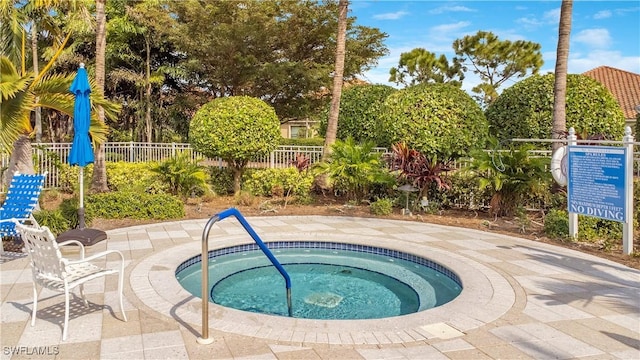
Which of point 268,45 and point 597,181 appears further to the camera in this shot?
point 268,45

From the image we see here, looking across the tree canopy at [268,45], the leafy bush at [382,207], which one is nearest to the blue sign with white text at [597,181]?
the leafy bush at [382,207]

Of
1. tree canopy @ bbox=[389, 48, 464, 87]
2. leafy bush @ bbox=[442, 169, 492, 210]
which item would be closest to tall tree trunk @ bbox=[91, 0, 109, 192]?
leafy bush @ bbox=[442, 169, 492, 210]

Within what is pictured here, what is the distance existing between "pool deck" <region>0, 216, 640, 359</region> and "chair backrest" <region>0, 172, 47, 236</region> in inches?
23.6

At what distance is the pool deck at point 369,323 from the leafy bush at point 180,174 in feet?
16.1

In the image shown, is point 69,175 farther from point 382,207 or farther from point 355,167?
point 382,207

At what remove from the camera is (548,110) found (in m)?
11.0

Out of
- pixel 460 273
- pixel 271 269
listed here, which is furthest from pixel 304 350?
pixel 271 269

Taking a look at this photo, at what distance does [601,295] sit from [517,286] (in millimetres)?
853

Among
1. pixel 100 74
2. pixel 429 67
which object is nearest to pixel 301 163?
pixel 100 74

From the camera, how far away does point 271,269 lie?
6.86 meters

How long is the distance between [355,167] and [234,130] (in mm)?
3520

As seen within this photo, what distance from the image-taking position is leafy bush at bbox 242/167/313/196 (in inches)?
479

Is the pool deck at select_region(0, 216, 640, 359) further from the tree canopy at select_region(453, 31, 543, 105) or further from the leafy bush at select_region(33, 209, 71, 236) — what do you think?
the tree canopy at select_region(453, 31, 543, 105)

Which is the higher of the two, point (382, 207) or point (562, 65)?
point (562, 65)
